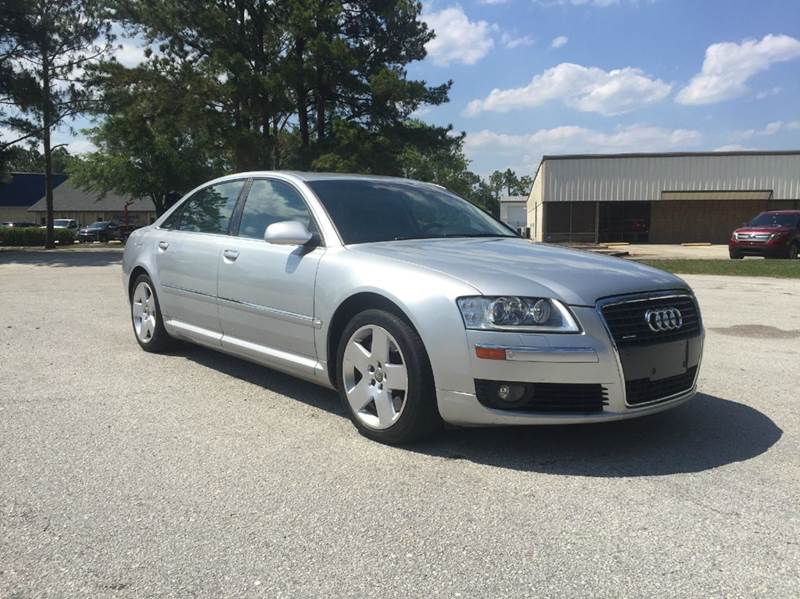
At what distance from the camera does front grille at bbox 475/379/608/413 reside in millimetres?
3539

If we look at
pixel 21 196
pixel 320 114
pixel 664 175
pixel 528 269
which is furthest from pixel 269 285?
pixel 21 196

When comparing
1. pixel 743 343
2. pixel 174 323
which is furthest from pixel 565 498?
pixel 743 343

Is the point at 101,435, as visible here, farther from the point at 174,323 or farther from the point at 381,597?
the point at 381,597

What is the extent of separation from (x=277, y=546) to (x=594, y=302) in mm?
1923

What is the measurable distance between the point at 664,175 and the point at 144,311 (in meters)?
37.7

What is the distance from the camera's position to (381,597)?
7.80 feet

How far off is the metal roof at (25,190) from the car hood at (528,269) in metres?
91.2

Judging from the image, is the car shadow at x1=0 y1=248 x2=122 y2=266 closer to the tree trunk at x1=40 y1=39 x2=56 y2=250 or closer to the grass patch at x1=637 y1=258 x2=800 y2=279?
the tree trunk at x1=40 y1=39 x2=56 y2=250

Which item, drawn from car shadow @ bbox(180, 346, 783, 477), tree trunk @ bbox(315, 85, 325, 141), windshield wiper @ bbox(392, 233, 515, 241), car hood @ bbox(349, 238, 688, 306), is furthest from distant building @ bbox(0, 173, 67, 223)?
car shadow @ bbox(180, 346, 783, 477)

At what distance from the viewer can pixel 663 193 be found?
39.5m

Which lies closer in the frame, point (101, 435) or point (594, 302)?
point (594, 302)

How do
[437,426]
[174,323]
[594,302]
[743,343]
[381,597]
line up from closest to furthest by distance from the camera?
[381,597] < [594,302] < [437,426] < [174,323] < [743,343]

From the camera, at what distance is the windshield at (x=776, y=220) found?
74.3 feet

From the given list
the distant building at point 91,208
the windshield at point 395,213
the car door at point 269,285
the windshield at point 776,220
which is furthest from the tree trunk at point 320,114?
the distant building at point 91,208
